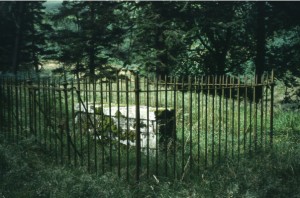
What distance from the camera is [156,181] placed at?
20.6ft

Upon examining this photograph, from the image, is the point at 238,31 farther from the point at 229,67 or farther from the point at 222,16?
the point at 222,16

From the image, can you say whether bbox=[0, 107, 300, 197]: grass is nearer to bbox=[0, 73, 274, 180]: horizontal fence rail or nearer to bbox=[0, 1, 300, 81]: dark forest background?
bbox=[0, 73, 274, 180]: horizontal fence rail

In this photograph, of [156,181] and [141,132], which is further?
[141,132]

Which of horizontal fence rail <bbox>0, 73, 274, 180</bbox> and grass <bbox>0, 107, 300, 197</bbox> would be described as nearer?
grass <bbox>0, 107, 300, 197</bbox>

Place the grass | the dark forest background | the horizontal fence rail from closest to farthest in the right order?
1. the grass
2. the horizontal fence rail
3. the dark forest background

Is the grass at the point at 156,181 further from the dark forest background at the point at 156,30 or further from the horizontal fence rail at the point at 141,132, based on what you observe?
the dark forest background at the point at 156,30

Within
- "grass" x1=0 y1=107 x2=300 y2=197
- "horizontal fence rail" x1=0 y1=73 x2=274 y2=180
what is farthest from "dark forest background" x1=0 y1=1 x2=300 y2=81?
"grass" x1=0 y1=107 x2=300 y2=197

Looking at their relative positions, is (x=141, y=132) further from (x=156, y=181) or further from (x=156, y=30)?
(x=156, y=30)

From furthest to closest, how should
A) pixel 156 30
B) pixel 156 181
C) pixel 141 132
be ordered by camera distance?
pixel 156 30, pixel 141 132, pixel 156 181

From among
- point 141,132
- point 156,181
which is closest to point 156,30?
point 141,132

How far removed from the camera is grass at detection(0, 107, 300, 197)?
583 cm

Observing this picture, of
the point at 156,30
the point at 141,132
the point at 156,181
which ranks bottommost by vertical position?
the point at 156,181

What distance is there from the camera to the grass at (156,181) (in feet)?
19.1

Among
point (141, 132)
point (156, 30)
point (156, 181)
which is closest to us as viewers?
point (156, 181)
